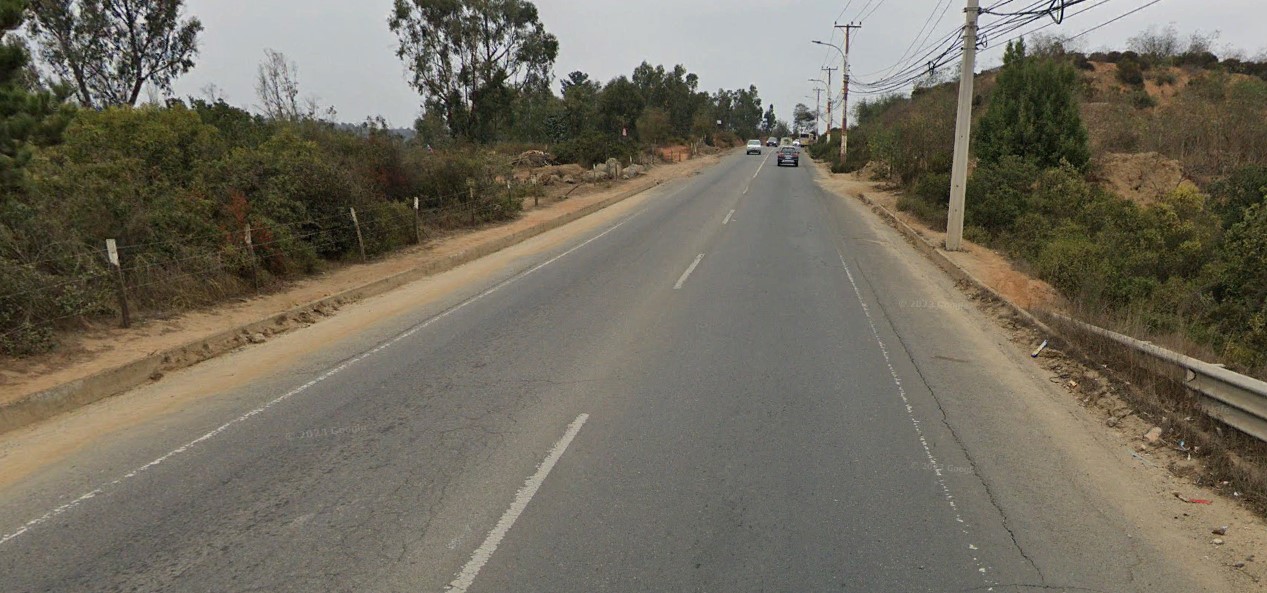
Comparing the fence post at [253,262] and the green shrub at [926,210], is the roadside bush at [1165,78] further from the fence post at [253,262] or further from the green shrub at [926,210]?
the fence post at [253,262]

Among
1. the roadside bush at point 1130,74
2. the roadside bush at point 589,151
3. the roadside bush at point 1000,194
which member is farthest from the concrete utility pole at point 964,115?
the roadside bush at point 1130,74

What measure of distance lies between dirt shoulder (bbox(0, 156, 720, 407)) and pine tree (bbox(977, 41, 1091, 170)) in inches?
597

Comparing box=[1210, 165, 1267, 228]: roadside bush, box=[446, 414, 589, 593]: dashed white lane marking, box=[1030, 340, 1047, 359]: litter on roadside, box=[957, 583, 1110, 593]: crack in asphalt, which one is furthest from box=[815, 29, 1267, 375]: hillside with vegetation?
box=[446, 414, 589, 593]: dashed white lane marking

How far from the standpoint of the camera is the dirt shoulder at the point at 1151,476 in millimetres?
4230

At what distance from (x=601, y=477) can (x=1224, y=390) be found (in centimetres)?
500

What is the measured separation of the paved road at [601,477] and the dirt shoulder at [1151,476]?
207mm

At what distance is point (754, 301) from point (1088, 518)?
6.47 m

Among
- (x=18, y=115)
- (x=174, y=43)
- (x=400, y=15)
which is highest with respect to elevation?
(x=400, y=15)

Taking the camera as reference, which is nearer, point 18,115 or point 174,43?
point 18,115

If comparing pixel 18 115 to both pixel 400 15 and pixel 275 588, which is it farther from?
pixel 400 15

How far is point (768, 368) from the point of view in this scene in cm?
755

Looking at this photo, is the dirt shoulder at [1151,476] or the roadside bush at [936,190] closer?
the dirt shoulder at [1151,476]

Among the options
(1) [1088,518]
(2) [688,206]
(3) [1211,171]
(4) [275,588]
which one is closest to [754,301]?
(1) [1088,518]

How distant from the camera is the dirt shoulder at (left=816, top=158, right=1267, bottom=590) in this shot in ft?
13.9
